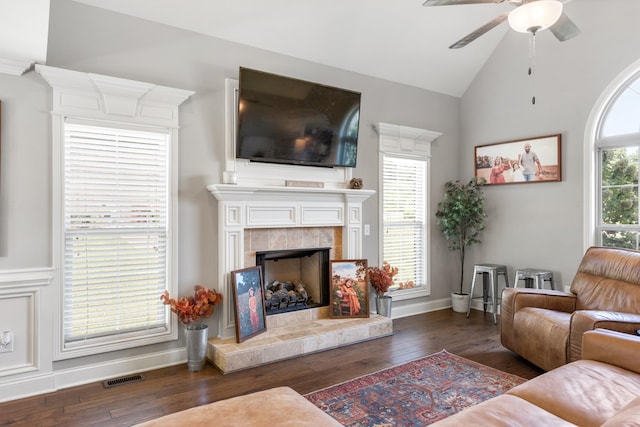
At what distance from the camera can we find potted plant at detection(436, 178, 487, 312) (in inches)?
203

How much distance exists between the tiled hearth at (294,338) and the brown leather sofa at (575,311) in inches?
50.5

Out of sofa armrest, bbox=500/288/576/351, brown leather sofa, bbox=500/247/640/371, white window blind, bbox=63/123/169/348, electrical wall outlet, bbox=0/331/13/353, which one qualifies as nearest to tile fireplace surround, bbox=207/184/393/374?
white window blind, bbox=63/123/169/348

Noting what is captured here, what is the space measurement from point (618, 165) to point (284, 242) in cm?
355

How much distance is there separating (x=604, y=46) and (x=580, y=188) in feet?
4.79

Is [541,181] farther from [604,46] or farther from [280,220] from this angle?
[280,220]

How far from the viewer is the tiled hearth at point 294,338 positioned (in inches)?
132

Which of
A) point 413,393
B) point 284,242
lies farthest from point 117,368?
point 413,393

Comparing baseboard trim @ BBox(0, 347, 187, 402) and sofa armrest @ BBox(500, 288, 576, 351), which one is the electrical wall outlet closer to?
baseboard trim @ BBox(0, 347, 187, 402)

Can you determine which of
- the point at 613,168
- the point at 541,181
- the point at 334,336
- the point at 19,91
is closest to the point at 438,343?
the point at 334,336

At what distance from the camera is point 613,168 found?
4.25 m

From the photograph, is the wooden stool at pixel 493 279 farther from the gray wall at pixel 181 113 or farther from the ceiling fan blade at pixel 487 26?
the ceiling fan blade at pixel 487 26

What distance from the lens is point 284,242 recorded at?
4.09 m

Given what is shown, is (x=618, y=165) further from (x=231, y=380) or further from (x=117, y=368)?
(x=117, y=368)

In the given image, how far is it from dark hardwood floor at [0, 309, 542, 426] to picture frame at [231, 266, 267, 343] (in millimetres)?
391
